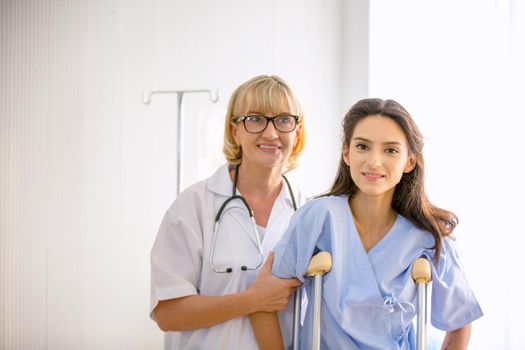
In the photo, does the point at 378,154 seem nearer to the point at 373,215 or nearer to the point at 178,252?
the point at 373,215

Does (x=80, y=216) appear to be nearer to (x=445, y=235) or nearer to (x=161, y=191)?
(x=161, y=191)

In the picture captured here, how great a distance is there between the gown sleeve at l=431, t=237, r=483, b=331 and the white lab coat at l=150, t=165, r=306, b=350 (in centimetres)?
42

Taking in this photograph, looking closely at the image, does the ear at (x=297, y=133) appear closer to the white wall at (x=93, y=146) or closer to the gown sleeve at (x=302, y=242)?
the gown sleeve at (x=302, y=242)

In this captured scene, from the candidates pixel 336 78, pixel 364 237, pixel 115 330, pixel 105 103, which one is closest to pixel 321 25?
pixel 336 78

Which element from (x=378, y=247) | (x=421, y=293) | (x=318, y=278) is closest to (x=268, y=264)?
(x=318, y=278)

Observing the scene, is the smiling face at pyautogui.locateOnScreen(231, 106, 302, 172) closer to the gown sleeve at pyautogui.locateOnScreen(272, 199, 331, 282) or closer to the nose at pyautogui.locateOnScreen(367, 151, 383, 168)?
the gown sleeve at pyautogui.locateOnScreen(272, 199, 331, 282)

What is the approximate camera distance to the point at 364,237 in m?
1.39

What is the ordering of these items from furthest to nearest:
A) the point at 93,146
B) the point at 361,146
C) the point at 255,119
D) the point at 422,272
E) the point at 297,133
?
the point at 93,146
the point at 297,133
the point at 255,119
the point at 361,146
the point at 422,272

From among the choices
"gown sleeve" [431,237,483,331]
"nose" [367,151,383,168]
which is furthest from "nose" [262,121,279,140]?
"gown sleeve" [431,237,483,331]

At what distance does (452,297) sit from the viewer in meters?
1.31

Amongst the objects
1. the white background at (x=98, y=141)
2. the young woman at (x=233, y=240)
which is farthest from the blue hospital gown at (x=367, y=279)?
the white background at (x=98, y=141)

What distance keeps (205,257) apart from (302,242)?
0.31 meters

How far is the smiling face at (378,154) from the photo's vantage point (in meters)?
1.29

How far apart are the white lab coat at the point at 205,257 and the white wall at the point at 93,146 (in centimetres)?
104
